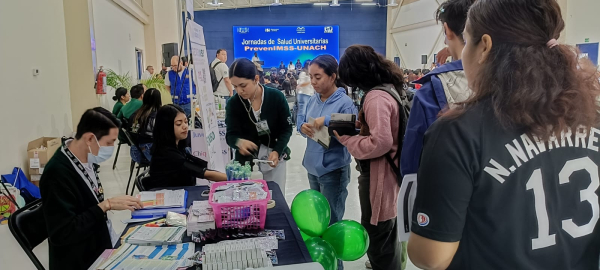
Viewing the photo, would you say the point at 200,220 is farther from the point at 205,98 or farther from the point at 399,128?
the point at 205,98

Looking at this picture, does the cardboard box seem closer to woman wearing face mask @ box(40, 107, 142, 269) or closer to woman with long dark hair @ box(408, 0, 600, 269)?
woman wearing face mask @ box(40, 107, 142, 269)

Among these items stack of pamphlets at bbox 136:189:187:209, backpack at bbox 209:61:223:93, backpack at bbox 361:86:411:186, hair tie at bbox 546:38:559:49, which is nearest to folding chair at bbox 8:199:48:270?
stack of pamphlets at bbox 136:189:187:209

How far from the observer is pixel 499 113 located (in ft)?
2.64

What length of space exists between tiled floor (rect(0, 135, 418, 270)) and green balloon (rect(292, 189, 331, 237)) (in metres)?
0.94

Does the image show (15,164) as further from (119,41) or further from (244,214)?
(119,41)

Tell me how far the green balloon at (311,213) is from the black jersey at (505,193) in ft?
3.86

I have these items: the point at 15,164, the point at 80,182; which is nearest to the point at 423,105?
the point at 80,182

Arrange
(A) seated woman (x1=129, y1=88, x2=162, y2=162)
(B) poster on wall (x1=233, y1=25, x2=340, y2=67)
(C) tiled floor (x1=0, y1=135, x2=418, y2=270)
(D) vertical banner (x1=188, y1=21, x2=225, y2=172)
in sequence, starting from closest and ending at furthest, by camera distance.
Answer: (D) vertical banner (x1=188, y1=21, x2=225, y2=172)
(C) tiled floor (x1=0, y1=135, x2=418, y2=270)
(A) seated woman (x1=129, y1=88, x2=162, y2=162)
(B) poster on wall (x1=233, y1=25, x2=340, y2=67)

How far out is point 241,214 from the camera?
168 cm

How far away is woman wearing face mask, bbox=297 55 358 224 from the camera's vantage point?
2479mm

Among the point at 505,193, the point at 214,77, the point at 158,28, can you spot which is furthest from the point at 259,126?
the point at 158,28

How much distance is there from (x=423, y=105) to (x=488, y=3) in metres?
0.54

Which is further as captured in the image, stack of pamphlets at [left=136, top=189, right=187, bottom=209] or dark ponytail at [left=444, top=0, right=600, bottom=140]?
stack of pamphlets at [left=136, top=189, right=187, bottom=209]

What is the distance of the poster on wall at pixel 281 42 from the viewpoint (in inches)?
710
